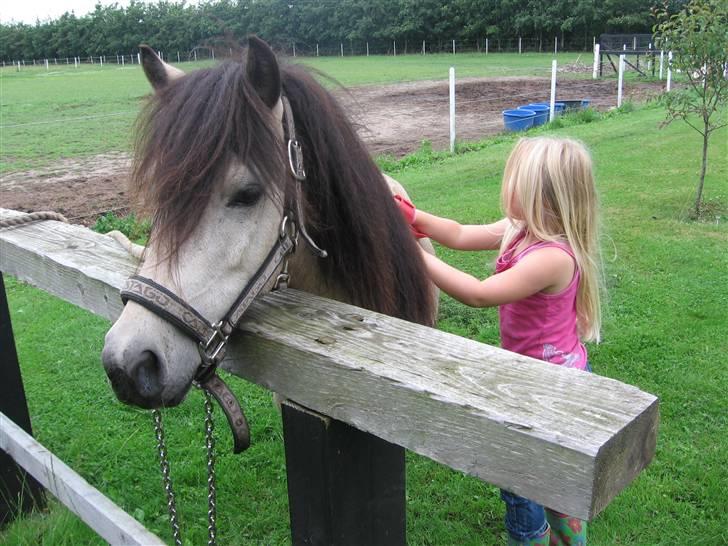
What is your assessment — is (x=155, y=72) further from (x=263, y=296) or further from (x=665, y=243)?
(x=665, y=243)

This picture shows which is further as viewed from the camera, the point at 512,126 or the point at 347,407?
the point at 512,126

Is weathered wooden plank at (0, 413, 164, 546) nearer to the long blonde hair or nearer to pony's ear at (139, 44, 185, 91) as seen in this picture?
pony's ear at (139, 44, 185, 91)

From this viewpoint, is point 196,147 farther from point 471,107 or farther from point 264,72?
point 471,107

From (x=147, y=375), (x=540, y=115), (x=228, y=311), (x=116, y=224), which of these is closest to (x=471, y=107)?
(x=540, y=115)

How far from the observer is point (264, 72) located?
1580 mm

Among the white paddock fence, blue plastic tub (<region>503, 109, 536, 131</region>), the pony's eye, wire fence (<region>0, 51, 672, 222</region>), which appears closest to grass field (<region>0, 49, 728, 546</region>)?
the pony's eye

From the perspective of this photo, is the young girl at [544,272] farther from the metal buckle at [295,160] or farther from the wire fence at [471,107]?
the wire fence at [471,107]

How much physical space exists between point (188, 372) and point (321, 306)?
1.15 feet

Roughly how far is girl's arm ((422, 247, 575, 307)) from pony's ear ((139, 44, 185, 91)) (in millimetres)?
1081

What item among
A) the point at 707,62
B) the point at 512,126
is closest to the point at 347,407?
the point at 707,62

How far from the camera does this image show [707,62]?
7328 millimetres

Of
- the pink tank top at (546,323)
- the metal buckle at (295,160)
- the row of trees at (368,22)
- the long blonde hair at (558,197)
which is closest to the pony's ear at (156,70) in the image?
the metal buckle at (295,160)

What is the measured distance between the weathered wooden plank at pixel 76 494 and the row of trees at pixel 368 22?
3821 centimetres

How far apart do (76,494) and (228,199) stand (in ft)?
3.75
